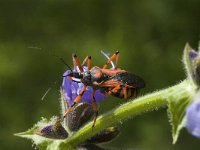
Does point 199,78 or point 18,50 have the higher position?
point 199,78

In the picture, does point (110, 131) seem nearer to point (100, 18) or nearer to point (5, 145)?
point (5, 145)

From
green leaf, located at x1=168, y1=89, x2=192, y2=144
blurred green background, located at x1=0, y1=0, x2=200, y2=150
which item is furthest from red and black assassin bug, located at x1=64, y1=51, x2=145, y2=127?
blurred green background, located at x1=0, y1=0, x2=200, y2=150

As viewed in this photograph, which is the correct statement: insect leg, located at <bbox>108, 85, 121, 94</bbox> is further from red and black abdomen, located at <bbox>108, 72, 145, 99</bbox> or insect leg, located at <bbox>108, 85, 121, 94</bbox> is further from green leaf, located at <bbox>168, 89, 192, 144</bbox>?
green leaf, located at <bbox>168, 89, 192, 144</bbox>

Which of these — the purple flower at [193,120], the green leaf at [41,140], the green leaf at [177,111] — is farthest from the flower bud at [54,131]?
the purple flower at [193,120]

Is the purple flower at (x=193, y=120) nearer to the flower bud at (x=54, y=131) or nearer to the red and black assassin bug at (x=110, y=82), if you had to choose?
the red and black assassin bug at (x=110, y=82)

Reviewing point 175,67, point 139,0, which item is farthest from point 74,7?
point 175,67

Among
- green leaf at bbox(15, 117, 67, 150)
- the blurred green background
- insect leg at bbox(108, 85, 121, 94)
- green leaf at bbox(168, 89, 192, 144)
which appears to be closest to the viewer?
green leaf at bbox(168, 89, 192, 144)

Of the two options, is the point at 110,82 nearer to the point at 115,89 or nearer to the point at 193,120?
the point at 115,89
